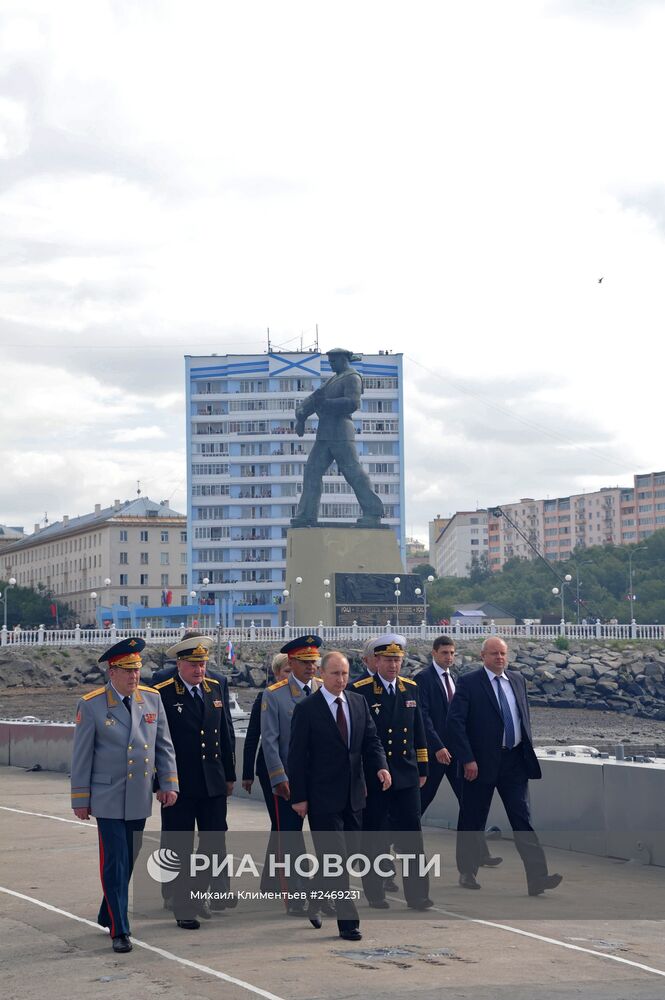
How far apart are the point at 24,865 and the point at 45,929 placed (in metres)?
2.68

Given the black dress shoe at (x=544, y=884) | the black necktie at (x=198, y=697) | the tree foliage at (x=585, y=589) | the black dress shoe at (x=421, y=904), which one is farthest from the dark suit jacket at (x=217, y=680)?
the tree foliage at (x=585, y=589)

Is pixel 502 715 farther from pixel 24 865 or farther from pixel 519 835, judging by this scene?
pixel 24 865

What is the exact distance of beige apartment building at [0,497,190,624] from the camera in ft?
414

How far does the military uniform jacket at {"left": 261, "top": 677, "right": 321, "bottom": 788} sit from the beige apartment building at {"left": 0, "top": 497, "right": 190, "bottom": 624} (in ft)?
367

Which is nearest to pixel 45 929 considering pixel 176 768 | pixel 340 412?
pixel 176 768

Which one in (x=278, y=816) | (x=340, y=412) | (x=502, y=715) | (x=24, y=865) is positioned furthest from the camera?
(x=340, y=412)

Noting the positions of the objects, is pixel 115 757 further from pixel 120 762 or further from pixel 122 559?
pixel 122 559

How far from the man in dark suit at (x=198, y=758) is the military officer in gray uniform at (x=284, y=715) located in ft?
0.94

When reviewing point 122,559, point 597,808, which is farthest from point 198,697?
point 122,559

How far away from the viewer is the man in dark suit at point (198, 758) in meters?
8.84

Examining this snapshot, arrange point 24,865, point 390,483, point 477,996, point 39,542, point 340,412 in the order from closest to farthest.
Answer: point 477,996, point 24,865, point 340,412, point 390,483, point 39,542

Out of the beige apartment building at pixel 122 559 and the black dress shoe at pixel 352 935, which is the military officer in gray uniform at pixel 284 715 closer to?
the black dress shoe at pixel 352 935

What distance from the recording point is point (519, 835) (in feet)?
31.0

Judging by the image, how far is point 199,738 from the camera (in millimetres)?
8914
